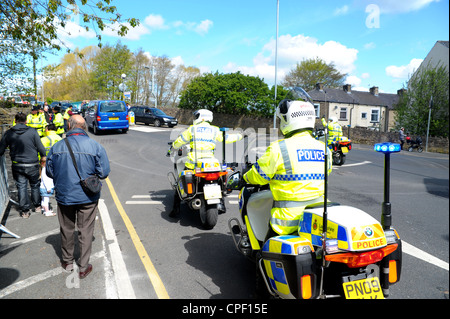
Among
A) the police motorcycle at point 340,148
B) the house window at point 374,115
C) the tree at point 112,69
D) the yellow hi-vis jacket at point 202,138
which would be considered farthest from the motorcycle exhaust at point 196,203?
the house window at point 374,115

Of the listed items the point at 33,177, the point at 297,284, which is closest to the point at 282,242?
the point at 297,284

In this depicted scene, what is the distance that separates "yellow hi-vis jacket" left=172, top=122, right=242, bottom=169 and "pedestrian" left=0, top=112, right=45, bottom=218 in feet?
9.73

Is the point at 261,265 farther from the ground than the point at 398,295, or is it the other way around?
the point at 261,265

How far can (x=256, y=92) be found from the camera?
3378 cm

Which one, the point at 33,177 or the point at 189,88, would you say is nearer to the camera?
the point at 33,177

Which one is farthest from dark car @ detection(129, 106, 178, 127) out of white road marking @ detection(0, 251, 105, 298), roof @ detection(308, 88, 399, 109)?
white road marking @ detection(0, 251, 105, 298)

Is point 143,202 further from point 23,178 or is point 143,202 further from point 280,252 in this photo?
point 280,252

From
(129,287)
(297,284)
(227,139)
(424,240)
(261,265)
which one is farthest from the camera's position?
(227,139)

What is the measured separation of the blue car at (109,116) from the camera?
19.5 metres

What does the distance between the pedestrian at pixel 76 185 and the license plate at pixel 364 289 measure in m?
3.05

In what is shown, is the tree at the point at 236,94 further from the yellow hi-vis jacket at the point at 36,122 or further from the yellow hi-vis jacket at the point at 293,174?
the yellow hi-vis jacket at the point at 293,174
